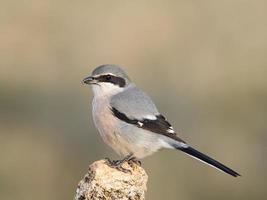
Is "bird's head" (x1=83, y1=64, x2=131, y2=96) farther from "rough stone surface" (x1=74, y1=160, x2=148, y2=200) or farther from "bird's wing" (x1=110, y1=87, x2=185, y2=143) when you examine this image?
"rough stone surface" (x1=74, y1=160, x2=148, y2=200)

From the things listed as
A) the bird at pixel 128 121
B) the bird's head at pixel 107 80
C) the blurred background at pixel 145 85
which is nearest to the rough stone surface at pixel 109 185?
the bird at pixel 128 121

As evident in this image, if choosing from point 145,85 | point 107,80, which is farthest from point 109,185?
point 145,85

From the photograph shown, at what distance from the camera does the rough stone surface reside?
294cm

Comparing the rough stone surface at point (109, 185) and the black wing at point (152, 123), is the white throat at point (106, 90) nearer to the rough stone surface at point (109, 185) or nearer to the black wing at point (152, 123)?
the black wing at point (152, 123)

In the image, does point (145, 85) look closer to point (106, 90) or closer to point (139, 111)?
point (106, 90)

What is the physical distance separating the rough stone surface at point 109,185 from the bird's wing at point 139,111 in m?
1.59

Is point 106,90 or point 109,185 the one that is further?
point 106,90

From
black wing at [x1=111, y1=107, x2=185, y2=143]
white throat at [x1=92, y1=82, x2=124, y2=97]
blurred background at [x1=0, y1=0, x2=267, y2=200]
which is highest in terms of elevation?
white throat at [x1=92, y1=82, x2=124, y2=97]

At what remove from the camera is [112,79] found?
5094 mm

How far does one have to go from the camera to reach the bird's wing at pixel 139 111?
485 cm

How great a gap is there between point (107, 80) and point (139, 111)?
14.1 inches

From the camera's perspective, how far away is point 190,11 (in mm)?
11891

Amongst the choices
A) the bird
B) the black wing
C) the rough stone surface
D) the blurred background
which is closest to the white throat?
the bird

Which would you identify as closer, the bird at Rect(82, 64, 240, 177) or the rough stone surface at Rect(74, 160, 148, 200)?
the rough stone surface at Rect(74, 160, 148, 200)
